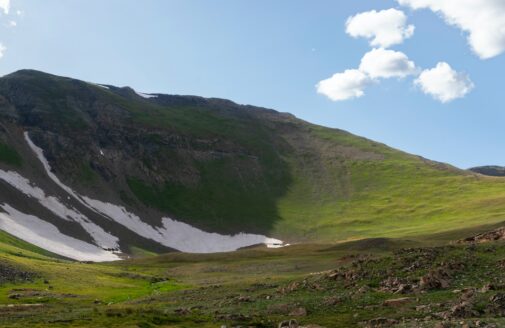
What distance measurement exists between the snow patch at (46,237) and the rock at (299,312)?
85.8m

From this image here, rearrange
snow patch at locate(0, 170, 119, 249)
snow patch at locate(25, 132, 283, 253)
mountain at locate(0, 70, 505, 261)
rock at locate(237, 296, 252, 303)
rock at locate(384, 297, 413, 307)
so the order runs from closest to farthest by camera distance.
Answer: rock at locate(384, 297, 413, 307)
rock at locate(237, 296, 252, 303)
snow patch at locate(0, 170, 119, 249)
mountain at locate(0, 70, 505, 261)
snow patch at locate(25, 132, 283, 253)

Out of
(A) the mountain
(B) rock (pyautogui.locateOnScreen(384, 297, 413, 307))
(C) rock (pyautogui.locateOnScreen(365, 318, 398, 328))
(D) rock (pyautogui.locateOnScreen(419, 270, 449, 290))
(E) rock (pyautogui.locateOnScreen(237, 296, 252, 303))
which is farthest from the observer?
(A) the mountain

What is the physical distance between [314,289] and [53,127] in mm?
159328

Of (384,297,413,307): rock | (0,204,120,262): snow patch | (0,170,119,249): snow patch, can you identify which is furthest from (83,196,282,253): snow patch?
(384,297,413,307): rock

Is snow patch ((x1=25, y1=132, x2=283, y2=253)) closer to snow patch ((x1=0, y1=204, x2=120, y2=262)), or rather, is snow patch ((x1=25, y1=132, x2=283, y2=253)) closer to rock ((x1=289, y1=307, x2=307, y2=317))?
snow patch ((x1=0, y1=204, x2=120, y2=262))

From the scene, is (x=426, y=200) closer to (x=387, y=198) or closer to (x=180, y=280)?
(x=387, y=198)

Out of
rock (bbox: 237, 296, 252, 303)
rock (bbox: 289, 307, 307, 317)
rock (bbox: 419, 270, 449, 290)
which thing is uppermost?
rock (bbox: 419, 270, 449, 290)

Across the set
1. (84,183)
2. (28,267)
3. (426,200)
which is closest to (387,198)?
(426,200)

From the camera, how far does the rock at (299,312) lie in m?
35.8

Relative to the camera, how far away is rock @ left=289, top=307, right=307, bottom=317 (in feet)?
118

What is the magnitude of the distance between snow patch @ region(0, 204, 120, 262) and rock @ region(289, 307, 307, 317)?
85.8 metres

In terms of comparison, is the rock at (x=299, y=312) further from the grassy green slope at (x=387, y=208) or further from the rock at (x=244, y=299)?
the grassy green slope at (x=387, y=208)

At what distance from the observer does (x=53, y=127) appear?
184m

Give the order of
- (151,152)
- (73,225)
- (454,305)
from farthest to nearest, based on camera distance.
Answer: (151,152), (73,225), (454,305)
